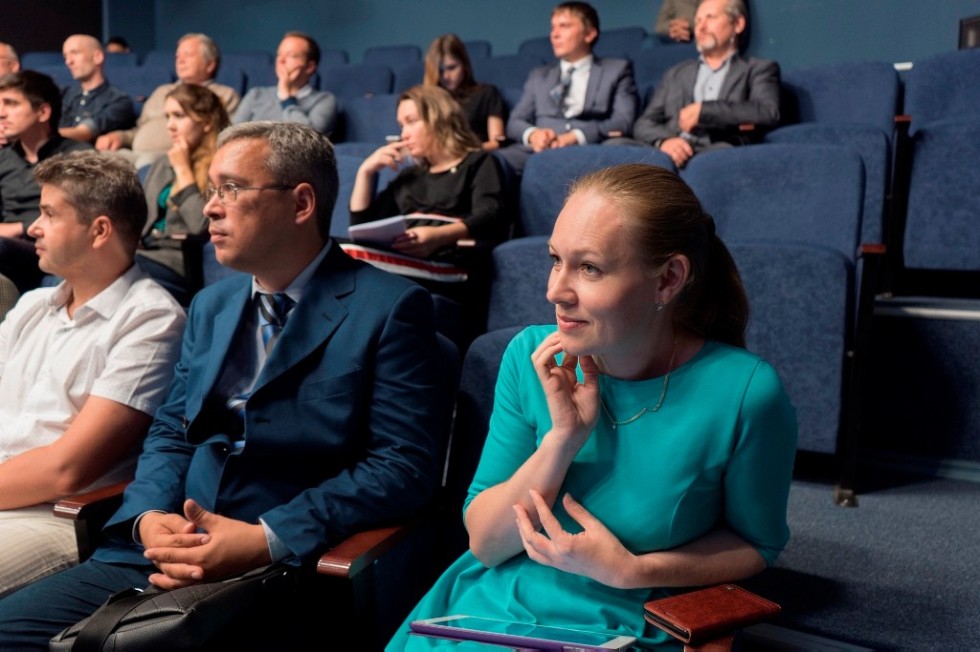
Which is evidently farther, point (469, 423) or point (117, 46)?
point (117, 46)

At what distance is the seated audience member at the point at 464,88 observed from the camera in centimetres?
308

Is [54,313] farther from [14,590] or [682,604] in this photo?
[682,604]

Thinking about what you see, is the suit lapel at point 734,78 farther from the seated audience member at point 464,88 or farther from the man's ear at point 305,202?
the man's ear at point 305,202

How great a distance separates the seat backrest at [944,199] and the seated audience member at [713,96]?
1.70 feet

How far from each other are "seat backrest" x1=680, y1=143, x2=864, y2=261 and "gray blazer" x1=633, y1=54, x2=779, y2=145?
467 mm

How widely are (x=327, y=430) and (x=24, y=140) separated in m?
1.93

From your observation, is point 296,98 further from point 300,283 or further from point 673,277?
point 673,277

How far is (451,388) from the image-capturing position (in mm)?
1188

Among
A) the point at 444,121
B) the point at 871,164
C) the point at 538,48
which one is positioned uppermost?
the point at 538,48

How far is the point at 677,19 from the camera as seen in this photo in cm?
441

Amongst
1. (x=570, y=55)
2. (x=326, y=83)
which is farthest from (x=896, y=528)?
(x=326, y=83)

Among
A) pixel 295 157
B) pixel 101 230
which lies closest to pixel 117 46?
pixel 101 230

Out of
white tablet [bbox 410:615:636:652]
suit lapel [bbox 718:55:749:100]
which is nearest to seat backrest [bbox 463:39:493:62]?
suit lapel [bbox 718:55:749:100]

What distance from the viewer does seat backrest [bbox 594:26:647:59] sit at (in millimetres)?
4559
